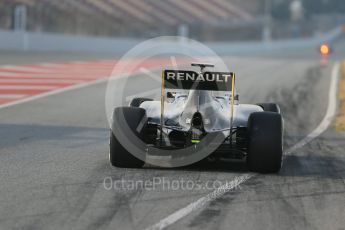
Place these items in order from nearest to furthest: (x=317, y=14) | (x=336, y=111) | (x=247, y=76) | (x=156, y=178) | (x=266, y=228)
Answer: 1. (x=266, y=228)
2. (x=156, y=178)
3. (x=336, y=111)
4. (x=247, y=76)
5. (x=317, y=14)

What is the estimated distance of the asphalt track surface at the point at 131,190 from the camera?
20.6ft

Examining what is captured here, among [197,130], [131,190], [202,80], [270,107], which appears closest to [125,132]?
[197,130]

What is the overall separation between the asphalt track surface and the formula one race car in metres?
0.19

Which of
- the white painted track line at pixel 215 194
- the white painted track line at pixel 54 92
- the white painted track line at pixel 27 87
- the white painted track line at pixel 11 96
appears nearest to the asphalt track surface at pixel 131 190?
the white painted track line at pixel 215 194

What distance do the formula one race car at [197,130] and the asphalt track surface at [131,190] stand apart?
0.19 meters

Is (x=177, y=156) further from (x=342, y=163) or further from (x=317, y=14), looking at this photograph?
(x=317, y=14)

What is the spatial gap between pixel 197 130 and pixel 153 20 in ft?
158

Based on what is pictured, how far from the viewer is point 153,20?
185 feet

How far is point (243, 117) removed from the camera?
30.5 feet

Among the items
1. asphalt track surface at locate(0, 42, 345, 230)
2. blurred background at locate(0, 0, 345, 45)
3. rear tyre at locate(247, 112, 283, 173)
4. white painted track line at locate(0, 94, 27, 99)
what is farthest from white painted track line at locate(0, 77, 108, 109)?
blurred background at locate(0, 0, 345, 45)

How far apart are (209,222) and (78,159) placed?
3366 millimetres

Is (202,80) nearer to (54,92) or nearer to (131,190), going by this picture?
(131,190)

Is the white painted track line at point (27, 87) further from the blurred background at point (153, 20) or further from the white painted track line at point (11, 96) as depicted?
the blurred background at point (153, 20)

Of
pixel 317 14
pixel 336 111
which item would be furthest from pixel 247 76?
pixel 317 14
